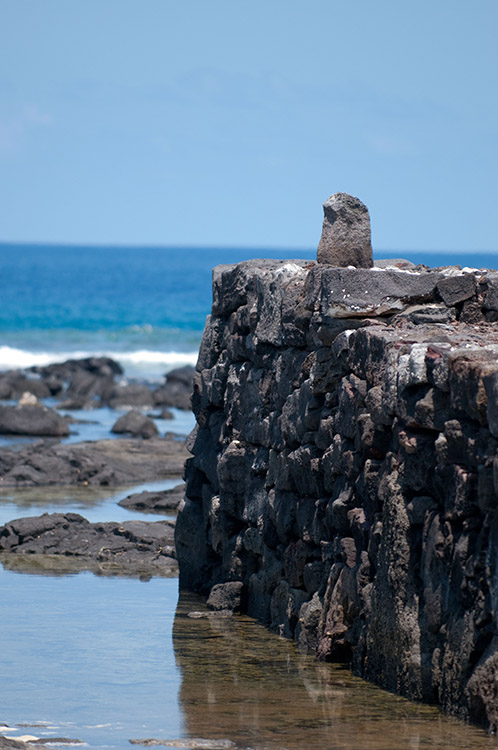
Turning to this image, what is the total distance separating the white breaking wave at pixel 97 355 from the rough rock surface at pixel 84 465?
22.2 metres

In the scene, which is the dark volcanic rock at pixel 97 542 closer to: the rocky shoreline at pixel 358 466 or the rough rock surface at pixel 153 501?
the rocky shoreline at pixel 358 466

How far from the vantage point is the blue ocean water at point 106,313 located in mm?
45969

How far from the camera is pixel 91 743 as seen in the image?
19.9 feet

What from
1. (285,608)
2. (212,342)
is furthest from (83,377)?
(285,608)

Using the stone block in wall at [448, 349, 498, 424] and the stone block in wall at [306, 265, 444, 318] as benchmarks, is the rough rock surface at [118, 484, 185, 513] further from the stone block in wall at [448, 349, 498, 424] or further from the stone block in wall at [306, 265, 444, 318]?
the stone block in wall at [448, 349, 498, 424]

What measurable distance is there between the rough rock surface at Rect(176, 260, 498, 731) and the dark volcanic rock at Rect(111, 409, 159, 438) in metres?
12.5

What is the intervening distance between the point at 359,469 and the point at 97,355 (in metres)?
38.5

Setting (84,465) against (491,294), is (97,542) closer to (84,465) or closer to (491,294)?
(84,465)

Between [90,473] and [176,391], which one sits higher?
[90,473]

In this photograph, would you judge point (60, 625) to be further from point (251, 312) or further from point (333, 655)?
point (251, 312)

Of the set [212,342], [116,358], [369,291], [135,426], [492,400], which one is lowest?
[116,358]

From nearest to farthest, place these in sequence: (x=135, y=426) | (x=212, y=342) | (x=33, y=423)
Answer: (x=212, y=342), (x=33, y=423), (x=135, y=426)

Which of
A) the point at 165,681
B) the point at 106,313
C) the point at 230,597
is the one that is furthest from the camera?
the point at 106,313

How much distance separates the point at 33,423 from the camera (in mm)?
23453
